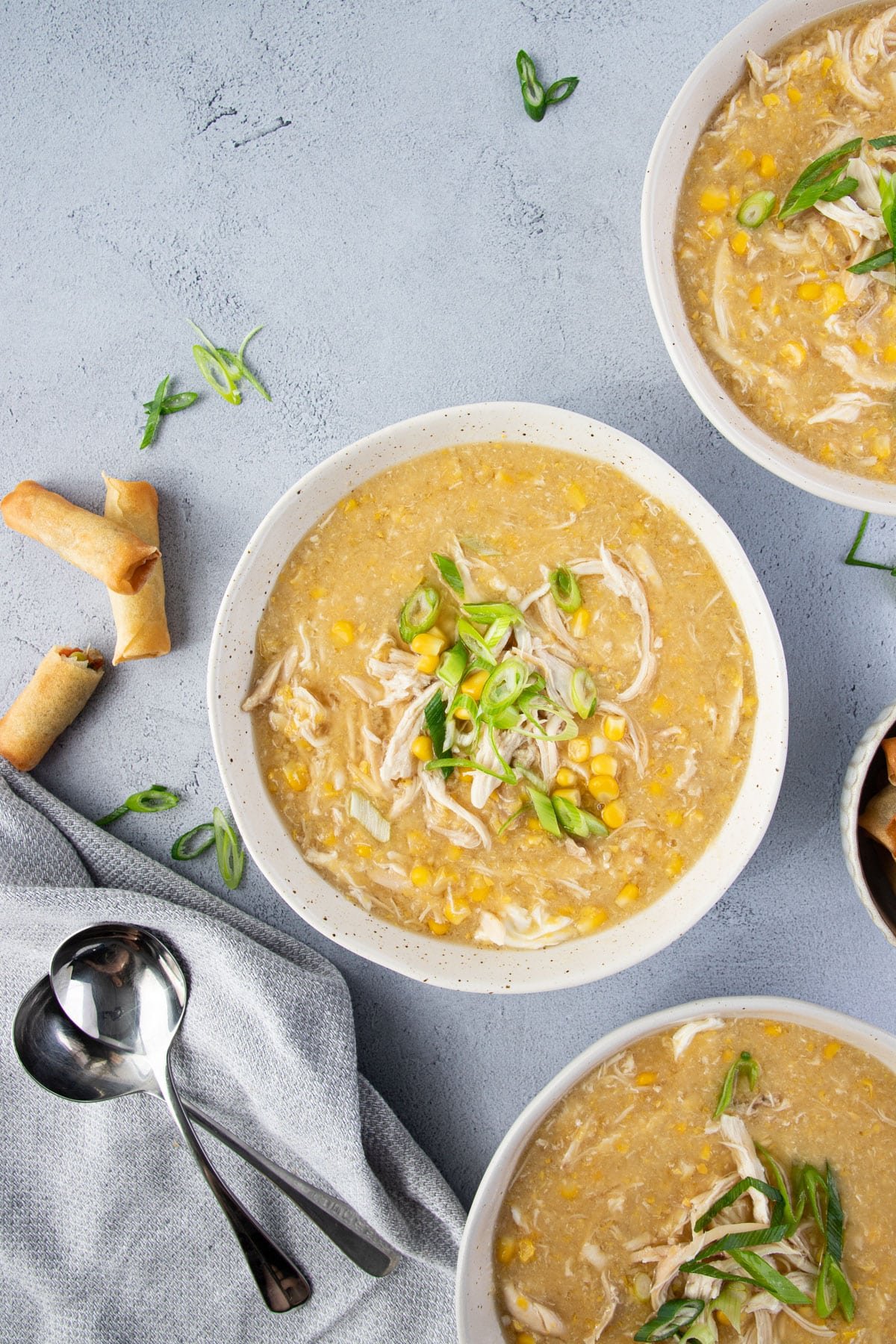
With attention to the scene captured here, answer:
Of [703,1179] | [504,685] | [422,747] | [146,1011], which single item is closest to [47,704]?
[146,1011]

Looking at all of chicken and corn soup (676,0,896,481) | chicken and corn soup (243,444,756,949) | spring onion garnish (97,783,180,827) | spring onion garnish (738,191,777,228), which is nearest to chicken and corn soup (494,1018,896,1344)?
chicken and corn soup (243,444,756,949)

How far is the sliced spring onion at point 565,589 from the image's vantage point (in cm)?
278

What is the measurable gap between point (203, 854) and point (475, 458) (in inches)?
65.1

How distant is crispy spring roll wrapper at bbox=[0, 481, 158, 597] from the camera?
10.3ft

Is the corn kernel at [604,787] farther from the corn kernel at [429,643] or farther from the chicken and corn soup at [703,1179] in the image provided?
the chicken and corn soup at [703,1179]

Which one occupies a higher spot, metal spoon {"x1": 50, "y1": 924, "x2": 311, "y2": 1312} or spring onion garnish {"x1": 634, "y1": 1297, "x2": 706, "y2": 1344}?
metal spoon {"x1": 50, "y1": 924, "x2": 311, "y2": 1312}

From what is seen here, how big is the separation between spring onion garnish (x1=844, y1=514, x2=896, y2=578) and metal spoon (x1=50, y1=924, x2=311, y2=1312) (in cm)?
258

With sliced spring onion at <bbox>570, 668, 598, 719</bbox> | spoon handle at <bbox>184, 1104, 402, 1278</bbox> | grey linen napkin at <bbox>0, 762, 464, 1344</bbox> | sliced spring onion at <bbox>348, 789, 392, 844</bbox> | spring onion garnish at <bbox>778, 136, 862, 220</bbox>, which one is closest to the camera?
spring onion garnish at <bbox>778, 136, 862, 220</bbox>

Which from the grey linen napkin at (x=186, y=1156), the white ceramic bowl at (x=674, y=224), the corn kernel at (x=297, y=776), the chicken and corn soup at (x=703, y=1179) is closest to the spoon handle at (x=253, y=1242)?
the grey linen napkin at (x=186, y=1156)

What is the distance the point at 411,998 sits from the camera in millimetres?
3324

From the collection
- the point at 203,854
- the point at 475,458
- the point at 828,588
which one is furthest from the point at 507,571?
the point at 203,854

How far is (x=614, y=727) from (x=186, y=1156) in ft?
6.86

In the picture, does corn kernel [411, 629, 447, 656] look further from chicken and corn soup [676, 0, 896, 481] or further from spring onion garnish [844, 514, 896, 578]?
spring onion garnish [844, 514, 896, 578]

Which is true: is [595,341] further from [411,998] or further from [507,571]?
[411,998]
